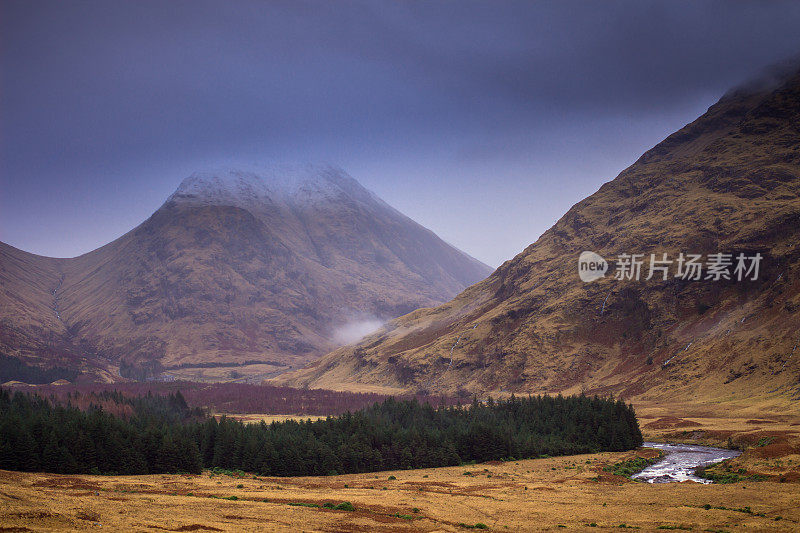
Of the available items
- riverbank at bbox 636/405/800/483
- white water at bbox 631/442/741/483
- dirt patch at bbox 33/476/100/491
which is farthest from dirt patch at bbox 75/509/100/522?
riverbank at bbox 636/405/800/483

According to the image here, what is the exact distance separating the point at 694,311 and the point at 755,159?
63.1 meters

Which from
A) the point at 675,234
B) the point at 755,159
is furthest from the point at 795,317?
the point at 755,159

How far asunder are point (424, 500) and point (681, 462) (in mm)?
37914

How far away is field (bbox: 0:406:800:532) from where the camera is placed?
34.0 metres

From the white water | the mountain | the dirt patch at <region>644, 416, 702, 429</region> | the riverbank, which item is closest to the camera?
the riverbank

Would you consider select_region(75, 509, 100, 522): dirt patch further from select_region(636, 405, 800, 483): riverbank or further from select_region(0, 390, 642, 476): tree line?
select_region(636, 405, 800, 483): riverbank

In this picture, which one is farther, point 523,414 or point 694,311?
point 694,311

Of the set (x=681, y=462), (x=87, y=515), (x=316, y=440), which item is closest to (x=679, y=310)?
(x=681, y=462)

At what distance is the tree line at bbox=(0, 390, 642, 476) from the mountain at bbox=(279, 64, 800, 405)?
36.8 m

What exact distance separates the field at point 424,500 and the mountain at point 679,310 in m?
53.0

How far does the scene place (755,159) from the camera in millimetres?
176375

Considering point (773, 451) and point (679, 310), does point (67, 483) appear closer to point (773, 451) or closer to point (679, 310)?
point (773, 451)

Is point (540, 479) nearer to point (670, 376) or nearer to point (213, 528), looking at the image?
point (213, 528)

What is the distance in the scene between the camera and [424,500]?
48.2 metres
